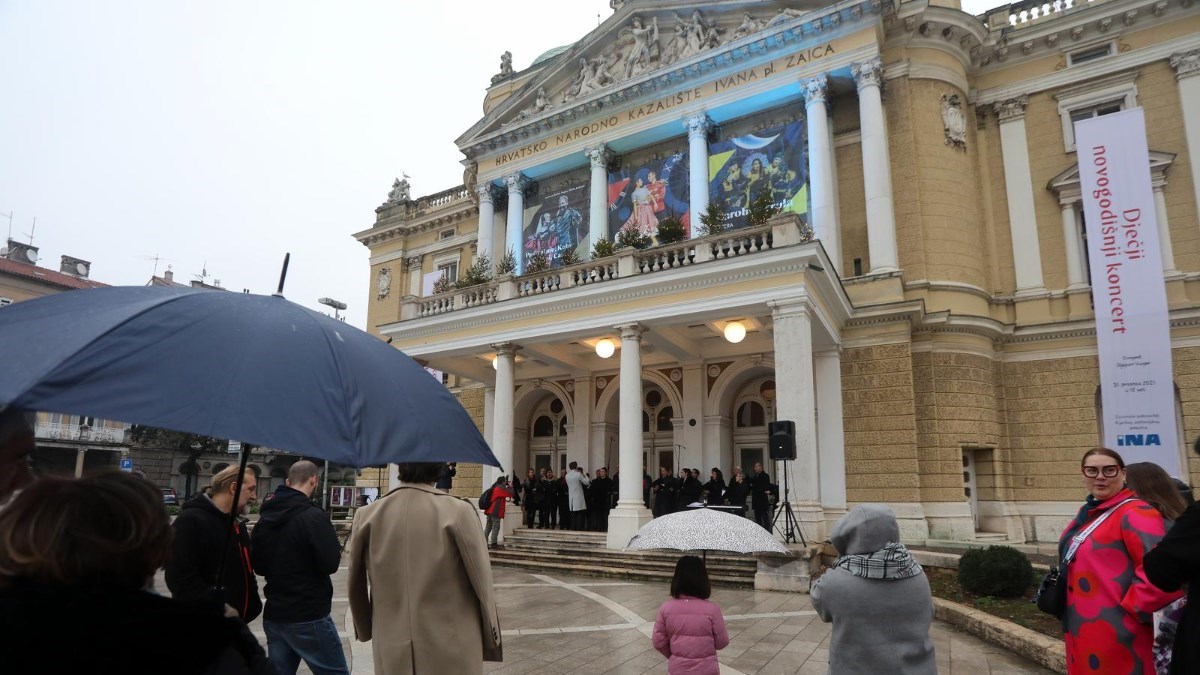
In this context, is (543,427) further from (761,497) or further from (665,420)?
(761,497)

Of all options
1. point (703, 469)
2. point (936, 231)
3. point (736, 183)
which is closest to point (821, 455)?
point (703, 469)

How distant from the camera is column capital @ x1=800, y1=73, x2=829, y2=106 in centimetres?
1898

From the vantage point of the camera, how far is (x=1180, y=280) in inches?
669

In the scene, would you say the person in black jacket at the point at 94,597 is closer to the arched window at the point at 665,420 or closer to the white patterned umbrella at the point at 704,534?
the white patterned umbrella at the point at 704,534

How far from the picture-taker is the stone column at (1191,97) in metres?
17.2

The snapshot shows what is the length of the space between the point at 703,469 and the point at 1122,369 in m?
9.32

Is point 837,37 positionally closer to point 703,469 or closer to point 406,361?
point 703,469

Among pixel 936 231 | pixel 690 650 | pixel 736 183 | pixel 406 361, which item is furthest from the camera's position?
pixel 736 183

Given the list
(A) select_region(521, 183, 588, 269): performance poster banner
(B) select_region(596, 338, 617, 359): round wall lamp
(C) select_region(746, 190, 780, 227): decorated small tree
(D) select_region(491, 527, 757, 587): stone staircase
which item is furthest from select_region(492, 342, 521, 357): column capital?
(C) select_region(746, 190, 780, 227): decorated small tree

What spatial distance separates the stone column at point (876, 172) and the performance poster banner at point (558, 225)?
27.5 ft

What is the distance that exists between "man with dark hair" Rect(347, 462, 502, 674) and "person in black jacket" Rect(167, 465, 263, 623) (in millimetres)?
694

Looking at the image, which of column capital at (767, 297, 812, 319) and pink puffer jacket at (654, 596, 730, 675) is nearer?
pink puffer jacket at (654, 596, 730, 675)

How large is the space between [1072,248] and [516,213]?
622 inches

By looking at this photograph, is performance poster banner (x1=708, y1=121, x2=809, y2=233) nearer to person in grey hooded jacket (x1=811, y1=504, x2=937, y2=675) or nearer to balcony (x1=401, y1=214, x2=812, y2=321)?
balcony (x1=401, y1=214, x2=812, y2=321)
